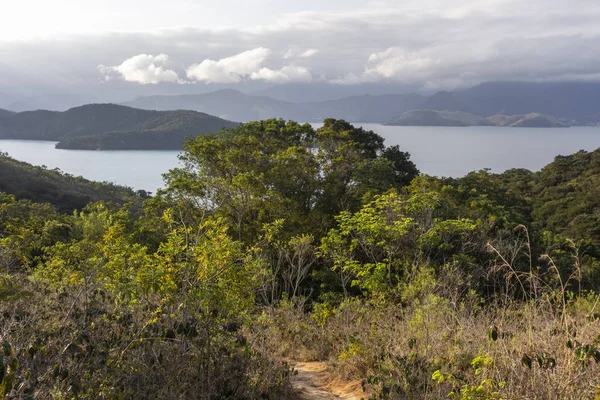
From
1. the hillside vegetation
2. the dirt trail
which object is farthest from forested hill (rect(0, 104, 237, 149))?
the dirt trail

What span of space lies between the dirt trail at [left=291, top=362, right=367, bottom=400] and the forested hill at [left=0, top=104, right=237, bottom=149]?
126m

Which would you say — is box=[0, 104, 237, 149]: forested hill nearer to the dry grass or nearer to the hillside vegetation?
the hillside vegetation

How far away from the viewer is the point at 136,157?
112375 mm

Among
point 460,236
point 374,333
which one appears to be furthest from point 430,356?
point 460,236

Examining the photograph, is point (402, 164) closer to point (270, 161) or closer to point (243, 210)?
point (270, 161)

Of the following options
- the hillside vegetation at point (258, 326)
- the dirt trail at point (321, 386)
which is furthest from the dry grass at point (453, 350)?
the dirt trail at point (321, 386)

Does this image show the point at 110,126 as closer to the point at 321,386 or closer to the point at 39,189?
the point at 39,189

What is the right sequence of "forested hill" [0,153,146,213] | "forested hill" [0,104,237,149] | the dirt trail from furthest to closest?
"forested hill" [0,104,237,149]
"forested hill" [0,153,146,213]
the dirt trail

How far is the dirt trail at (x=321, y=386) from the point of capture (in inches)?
233

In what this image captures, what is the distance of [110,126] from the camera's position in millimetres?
146875

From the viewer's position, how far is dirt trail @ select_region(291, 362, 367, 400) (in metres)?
5.93

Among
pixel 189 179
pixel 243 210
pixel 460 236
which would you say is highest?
pixel 189 179

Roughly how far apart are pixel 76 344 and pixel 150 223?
47.3 feet

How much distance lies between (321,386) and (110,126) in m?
158
